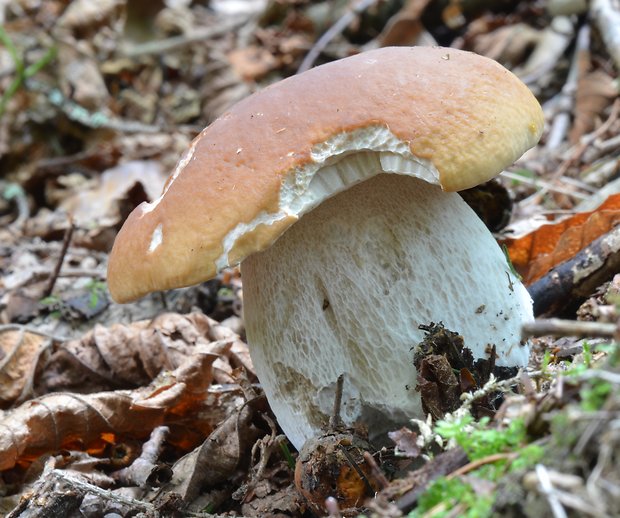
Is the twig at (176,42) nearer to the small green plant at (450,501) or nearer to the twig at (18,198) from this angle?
the twig at (18,198)

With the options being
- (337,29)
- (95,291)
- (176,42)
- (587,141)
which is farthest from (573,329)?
(176,42)

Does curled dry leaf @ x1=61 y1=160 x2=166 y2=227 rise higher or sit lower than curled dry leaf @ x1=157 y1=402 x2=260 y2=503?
higher

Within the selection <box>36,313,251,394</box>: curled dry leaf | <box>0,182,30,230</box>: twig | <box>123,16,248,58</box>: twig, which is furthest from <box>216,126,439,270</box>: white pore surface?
<box>123,16,248,58</box>: twig

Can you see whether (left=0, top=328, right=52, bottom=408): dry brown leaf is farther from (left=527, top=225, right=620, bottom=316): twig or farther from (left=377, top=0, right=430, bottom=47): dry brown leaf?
(left=377, top=0, right=430, bottom=47): dry brown leaf

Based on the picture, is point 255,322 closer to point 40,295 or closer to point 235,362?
point 235,362

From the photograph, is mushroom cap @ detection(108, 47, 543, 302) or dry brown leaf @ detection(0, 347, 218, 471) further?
dry brown leaf @ detection(0, 347, 218, 471)

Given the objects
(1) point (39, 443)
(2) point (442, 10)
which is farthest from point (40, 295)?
(2) point (442, 10)

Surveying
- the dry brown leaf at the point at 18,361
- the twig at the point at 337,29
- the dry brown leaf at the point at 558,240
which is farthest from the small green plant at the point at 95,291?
the twig at the point at 337,29

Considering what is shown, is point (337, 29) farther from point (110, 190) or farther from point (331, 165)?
point (331, 165)
